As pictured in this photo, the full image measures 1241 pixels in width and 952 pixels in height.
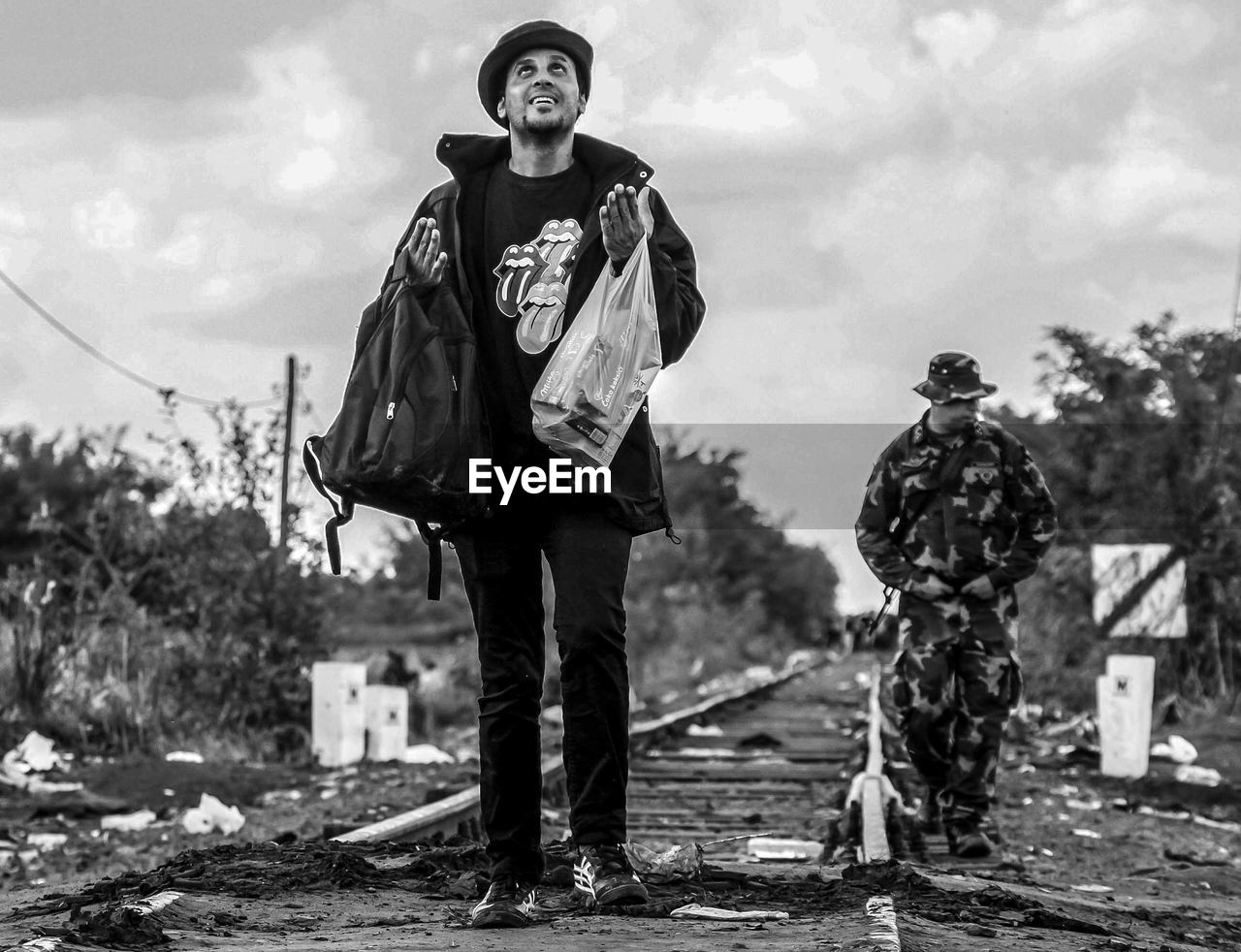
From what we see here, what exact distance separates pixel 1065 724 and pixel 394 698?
5964 millimetres

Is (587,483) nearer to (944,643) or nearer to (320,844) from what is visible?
(320,844)

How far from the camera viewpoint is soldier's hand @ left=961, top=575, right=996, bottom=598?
22.5ft

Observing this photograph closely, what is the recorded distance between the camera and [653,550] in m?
36.8

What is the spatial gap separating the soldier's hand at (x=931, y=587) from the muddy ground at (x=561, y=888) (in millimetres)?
1069

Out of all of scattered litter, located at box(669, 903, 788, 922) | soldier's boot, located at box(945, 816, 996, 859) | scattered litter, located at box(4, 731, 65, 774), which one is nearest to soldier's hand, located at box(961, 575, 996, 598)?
soldier's boot, located at box(945, 816, 996, 859)

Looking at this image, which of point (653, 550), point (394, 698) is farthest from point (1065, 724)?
point (653, 550)

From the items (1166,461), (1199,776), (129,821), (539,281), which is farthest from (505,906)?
(1166,461)

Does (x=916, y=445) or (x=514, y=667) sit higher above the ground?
(x=916, y=445)

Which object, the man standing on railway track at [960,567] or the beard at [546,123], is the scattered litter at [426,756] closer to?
the man standing on railway track at [960,567]

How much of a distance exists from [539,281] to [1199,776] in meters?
7.60

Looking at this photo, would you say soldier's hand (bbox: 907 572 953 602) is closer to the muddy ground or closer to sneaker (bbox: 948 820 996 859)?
sneaker (bbox: 948 820 996 859)

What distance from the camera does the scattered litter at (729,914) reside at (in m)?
4.06

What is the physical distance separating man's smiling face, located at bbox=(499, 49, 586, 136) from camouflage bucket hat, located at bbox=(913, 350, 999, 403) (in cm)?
296

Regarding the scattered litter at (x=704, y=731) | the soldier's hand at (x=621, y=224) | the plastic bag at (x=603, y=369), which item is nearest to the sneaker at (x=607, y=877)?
the plastic bag at (x=603, y=369)
